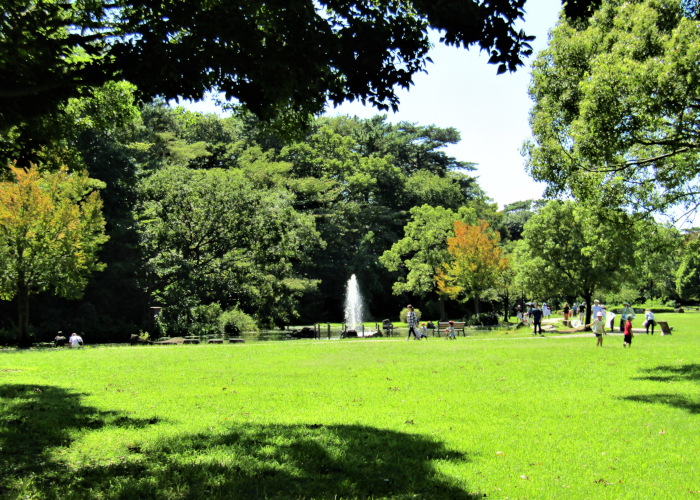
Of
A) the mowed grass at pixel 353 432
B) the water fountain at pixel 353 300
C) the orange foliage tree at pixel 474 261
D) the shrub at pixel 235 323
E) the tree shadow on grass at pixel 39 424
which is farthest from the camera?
the water fountain at pixel 353 300

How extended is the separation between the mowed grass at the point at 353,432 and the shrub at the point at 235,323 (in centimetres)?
1637

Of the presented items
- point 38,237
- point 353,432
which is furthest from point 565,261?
point 353,432

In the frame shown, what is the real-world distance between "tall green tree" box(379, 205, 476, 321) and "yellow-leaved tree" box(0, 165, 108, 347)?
91.3 ft

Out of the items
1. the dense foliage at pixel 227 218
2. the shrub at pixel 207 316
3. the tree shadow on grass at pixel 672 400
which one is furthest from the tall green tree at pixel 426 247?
the tree shadow on grass at pixel 672 400

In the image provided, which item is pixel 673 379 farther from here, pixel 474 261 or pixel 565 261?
pixel 474 261

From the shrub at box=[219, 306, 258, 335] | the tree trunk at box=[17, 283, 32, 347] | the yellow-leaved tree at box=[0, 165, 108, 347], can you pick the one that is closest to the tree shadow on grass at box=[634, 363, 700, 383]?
the shrub at box=[219, 306, 258, 335]

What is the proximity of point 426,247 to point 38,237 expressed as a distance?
31.5 m

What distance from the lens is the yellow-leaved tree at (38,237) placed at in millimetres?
26062

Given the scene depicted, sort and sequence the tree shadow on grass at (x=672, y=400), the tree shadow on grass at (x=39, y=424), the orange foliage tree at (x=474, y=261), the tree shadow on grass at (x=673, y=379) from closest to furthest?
the tree shadow on grass at (x=39, y=424) → the tree shadow on grass at (x=672, y=400) → the tree shadow on grass at (x=673, y=379) → the orange foliage tree at (x=474, y=261)

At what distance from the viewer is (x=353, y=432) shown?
7676mm

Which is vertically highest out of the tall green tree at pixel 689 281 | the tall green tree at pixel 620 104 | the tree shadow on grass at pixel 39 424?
the tall green tree at pixel 620 104

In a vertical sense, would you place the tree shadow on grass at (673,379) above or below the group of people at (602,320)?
below

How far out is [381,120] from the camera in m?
63.0

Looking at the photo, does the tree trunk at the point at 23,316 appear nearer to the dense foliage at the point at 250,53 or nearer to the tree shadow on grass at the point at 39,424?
the tree shadow on grass at the point at 39,424
